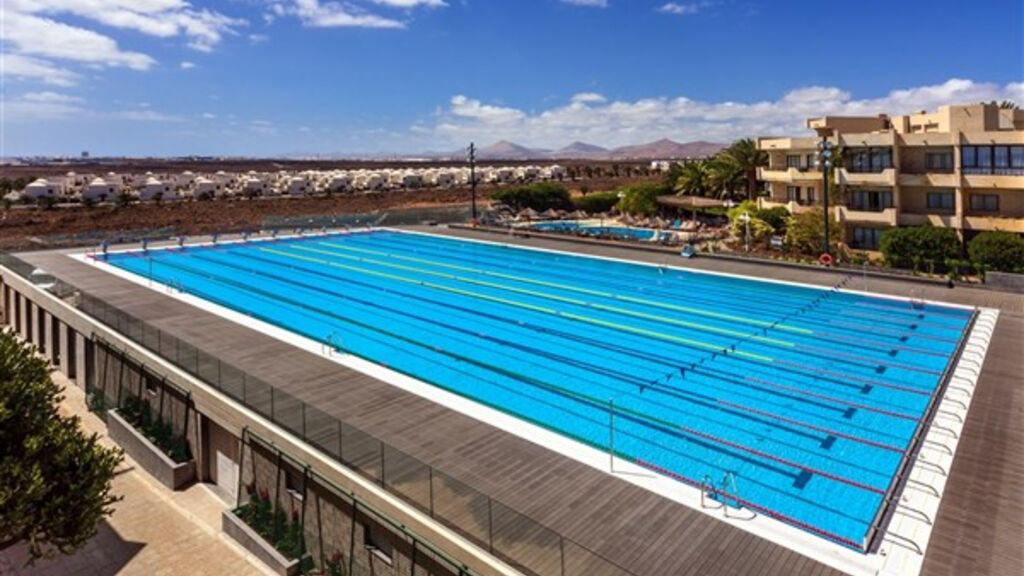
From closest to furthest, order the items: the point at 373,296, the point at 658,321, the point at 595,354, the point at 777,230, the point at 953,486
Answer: the point at 953,486
the point at 595,354
the point at 658,321
the point at 373,296
the point at 777,230

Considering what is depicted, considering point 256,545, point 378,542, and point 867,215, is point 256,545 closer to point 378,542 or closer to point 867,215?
point 378,542

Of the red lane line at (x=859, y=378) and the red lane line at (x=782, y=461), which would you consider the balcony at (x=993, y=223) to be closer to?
the red lane line at (x=859, y=378)

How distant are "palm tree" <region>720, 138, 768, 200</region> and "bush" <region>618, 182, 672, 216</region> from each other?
6.87 meters

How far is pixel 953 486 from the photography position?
9336mm

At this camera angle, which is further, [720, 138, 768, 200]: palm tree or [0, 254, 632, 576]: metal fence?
[720, 138, 768, 200]: palm tree

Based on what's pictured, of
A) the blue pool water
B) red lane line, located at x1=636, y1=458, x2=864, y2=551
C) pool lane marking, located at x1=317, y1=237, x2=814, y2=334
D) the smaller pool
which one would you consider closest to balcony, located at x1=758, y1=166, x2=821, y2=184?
the smaller pool

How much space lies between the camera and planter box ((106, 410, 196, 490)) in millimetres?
14008

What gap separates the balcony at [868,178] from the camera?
2938 cm

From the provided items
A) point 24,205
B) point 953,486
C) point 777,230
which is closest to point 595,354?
point 953,486

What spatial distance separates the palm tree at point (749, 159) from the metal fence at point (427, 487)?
1464 inches

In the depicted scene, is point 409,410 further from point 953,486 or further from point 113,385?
point 113,385

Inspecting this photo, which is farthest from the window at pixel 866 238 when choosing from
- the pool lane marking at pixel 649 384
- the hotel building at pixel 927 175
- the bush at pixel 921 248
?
the pool lane marking at pixel 649 384

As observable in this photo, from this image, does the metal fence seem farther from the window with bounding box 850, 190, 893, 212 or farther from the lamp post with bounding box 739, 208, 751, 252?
the window with bounding box 850, 190, 893, 212

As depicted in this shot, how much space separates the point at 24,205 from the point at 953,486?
8923cm
